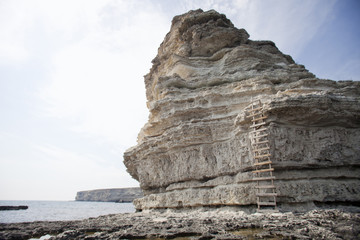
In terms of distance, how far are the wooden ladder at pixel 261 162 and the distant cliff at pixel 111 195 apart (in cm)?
10590

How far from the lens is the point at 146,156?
19844mm

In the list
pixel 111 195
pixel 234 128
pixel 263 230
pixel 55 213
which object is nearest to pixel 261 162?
pixel 234 128

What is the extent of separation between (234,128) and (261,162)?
3468mm

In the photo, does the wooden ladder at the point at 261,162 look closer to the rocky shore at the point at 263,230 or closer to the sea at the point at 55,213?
the rocky shore at the point at 263,230

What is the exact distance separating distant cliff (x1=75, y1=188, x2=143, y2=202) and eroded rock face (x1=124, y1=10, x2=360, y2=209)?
97524mm

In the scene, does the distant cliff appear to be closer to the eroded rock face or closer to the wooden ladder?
the eroded rock face

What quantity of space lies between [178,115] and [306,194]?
9.86 m

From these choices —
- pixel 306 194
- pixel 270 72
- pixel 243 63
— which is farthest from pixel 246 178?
pixel 243 63

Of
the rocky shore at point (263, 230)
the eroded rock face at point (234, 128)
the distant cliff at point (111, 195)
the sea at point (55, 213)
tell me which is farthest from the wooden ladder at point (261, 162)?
the distant cliff at point (111, 195)

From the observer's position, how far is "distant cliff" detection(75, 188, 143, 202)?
115506mm

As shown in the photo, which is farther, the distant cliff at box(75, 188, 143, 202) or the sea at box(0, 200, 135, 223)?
the distant cliff at box(75, 188, 143, 202)

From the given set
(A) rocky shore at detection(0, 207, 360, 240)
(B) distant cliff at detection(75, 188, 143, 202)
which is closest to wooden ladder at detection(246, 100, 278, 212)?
(A) rocky shore at detection(0, 207, 360, 240)

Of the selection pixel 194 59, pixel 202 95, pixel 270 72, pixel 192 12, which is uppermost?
pixel 192 12

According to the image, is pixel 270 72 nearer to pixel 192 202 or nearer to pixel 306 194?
pixel 306 194
